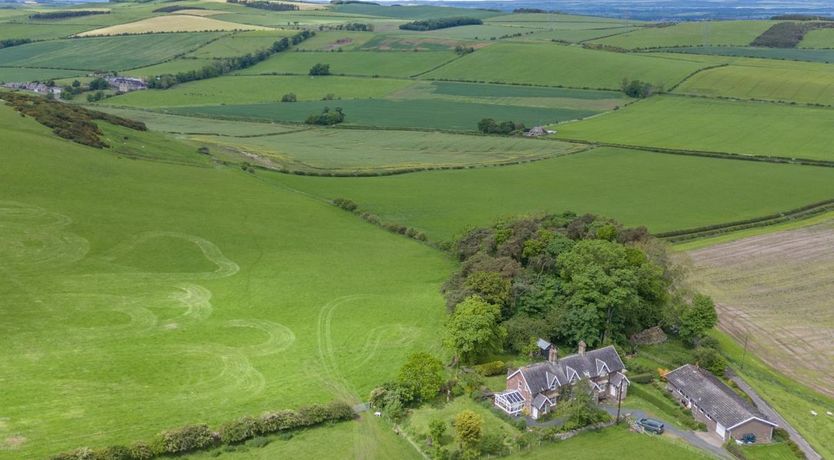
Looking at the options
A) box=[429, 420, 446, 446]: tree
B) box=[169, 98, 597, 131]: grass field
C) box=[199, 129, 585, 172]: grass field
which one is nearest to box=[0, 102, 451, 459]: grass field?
box=[429, 420, 446, 446]: tree

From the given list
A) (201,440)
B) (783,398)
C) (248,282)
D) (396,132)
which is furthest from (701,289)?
(396,132)

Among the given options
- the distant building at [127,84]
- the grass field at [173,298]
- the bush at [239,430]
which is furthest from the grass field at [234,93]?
the bush at [239,430]

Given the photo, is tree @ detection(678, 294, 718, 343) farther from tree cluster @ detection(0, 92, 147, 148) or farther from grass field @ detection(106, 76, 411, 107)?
grass field @ detection(106, 76, 411, 107)

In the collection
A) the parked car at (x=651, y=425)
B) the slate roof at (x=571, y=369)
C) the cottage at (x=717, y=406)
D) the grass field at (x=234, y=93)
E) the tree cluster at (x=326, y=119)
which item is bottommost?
the parked car at (x=651, y=425)

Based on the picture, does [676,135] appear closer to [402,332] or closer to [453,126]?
[453,126]

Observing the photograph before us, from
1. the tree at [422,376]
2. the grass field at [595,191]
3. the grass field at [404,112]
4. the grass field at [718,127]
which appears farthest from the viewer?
the grass field at [404,112]

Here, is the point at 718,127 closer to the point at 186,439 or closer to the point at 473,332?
the point at 473,332

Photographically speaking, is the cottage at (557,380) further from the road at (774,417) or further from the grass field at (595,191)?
the grass field at (595,191)
